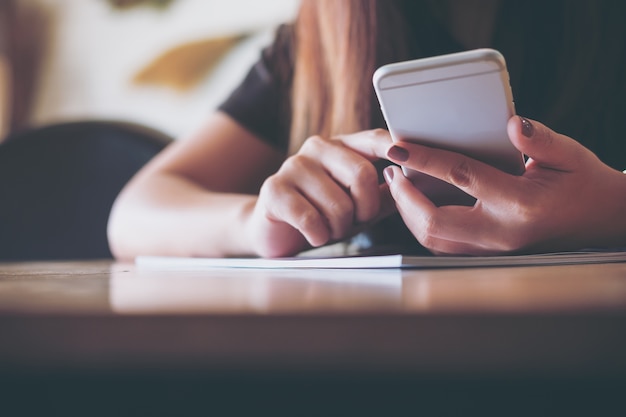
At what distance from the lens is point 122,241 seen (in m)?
0.75

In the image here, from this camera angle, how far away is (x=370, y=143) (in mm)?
427

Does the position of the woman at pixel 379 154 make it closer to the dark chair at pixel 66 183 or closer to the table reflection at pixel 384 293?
the table reflection at pixel 384 293

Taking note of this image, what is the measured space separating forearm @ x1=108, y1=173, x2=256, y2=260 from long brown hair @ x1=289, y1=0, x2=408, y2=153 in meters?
0.19

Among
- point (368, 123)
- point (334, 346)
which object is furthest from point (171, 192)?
point (334, 346)

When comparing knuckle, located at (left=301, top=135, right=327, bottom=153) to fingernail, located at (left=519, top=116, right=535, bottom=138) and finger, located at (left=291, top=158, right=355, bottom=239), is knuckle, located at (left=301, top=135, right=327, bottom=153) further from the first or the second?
fingernail, located at (left=519, top=116, right=535, bottom=138)

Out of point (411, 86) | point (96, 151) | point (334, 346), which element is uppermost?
point (96, 151)

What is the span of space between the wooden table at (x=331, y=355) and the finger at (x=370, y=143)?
0.87ft

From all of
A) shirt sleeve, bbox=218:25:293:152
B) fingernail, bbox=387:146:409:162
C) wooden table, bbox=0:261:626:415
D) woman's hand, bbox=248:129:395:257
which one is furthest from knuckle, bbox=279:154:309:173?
shirt sleeve, bbox=218:25:293:152

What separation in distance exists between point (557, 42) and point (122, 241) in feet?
2.04

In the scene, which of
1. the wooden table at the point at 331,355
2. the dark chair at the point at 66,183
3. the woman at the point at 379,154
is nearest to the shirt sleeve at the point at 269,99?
Answer: the woman at the point at 379,154

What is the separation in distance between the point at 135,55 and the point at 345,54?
2.17 feet

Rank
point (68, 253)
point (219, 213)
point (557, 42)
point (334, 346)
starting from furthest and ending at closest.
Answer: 1. point (68, 253)
2. point (557, 42)
3. point (219, 213)
4. point (334, 346)

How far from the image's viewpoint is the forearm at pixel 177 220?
1.92 ft

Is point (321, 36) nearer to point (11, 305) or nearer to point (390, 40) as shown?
point (390, 40)
